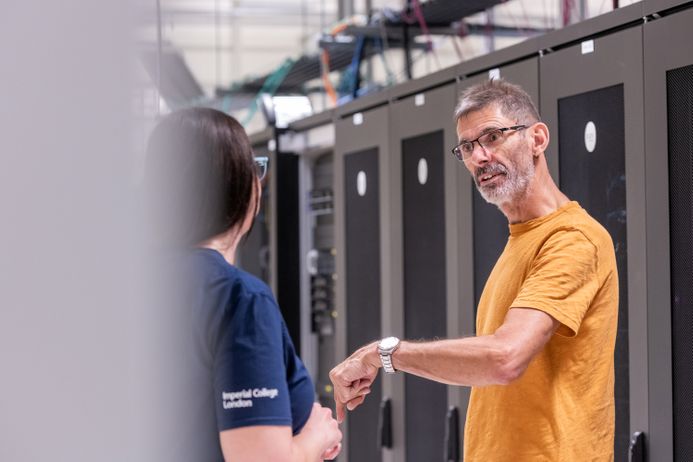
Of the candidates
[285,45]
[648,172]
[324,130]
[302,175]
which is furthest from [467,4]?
[285,45]

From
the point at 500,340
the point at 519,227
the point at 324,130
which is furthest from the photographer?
the point at 324,130

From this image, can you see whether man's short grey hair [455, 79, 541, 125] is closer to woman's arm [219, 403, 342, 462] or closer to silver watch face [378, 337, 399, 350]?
silver watch face [378, 337, 399, 350]

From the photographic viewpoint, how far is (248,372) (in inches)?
39.9

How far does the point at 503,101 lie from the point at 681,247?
0.53 metres

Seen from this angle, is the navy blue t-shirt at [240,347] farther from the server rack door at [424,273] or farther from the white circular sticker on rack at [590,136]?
the server rack door at [424,273]

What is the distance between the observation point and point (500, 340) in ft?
5.03

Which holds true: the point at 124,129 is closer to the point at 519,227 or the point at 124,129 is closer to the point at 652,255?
the point at 519,227

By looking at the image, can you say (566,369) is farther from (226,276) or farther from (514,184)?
(226,276)

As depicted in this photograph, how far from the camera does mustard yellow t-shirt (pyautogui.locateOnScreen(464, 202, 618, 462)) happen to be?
1.60m

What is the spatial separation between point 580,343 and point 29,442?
1.33m

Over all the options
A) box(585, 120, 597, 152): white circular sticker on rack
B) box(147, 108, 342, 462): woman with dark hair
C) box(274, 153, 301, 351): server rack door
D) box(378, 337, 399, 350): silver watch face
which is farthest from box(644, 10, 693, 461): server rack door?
box(274, 153, 301, 351): server rack door

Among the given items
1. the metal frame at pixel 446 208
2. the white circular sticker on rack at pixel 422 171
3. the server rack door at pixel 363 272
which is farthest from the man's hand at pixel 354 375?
the server rack door at pixel 363 272

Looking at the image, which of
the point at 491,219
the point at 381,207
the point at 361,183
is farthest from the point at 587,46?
the point at 361,183

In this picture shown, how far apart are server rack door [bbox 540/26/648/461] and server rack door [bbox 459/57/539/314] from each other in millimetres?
76
